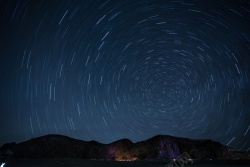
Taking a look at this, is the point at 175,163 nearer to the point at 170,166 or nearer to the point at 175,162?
the point at 175,162

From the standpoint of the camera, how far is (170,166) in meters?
21.4

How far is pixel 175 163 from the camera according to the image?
23875 mm

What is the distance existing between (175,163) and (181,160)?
1332mm

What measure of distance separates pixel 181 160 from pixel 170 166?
70.3 inches

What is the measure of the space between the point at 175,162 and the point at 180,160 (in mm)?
1388

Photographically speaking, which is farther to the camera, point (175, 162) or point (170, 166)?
point (175, 162)

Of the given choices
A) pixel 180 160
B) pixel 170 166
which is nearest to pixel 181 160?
pixel 180 160

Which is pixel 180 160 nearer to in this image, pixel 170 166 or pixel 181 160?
pixel 181 160

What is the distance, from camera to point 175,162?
945 inches

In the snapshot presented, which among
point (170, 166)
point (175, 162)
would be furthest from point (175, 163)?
point (170, 166)

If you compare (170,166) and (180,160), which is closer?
(170,166)

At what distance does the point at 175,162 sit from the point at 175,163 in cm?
14
